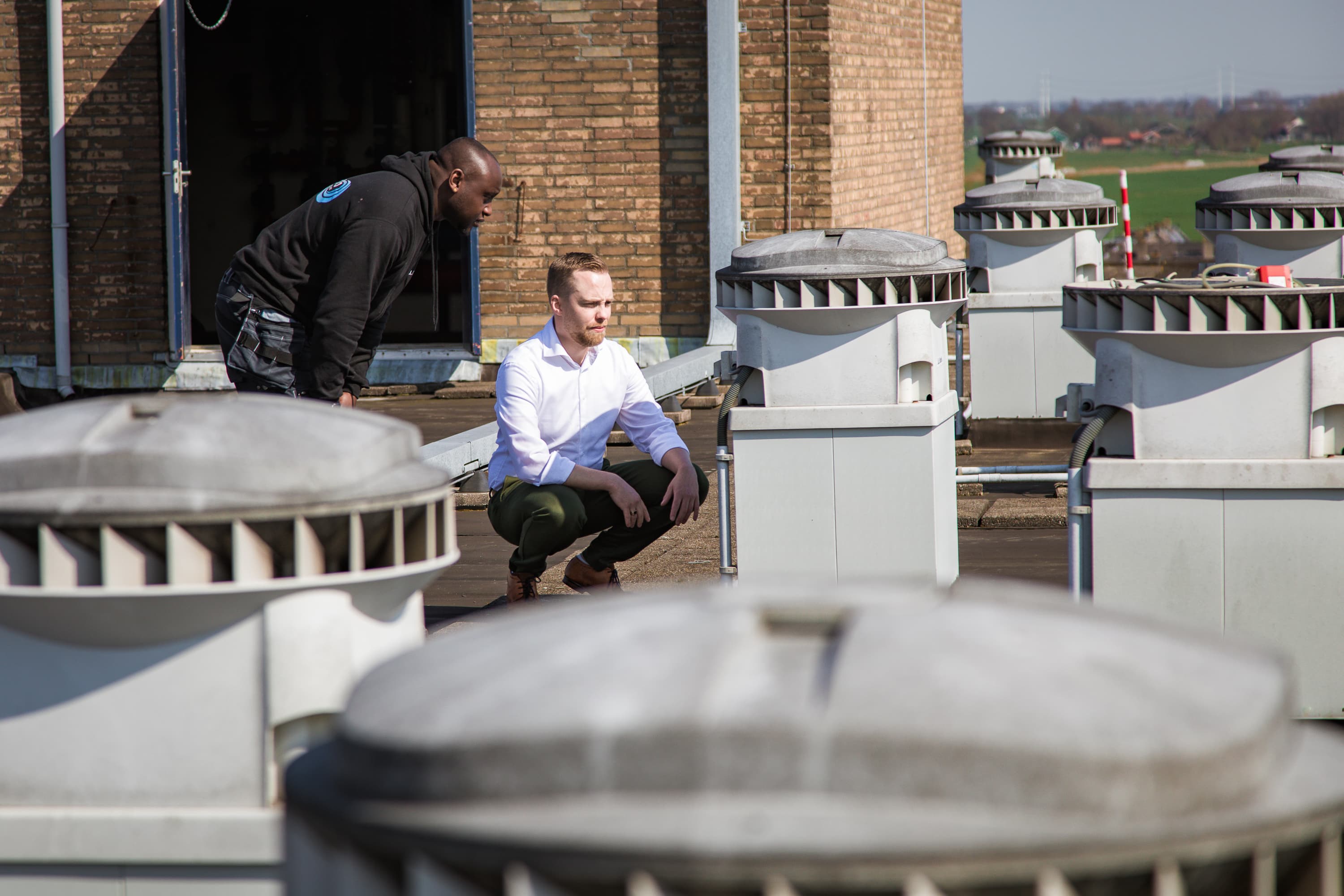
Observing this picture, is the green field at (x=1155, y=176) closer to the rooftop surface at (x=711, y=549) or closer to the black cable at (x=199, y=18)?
the black cable at (x=199, y=18)

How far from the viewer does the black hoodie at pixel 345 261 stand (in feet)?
16.2

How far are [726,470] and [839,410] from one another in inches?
17.4

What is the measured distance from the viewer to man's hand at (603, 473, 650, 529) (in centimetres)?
519

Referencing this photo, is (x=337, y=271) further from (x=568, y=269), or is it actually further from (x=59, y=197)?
(x=59, y=197)

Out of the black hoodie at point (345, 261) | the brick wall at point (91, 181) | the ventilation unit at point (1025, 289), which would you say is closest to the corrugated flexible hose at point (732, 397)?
the black hoodie at point (345, 261)

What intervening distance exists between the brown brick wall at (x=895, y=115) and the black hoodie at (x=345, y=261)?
820 cm

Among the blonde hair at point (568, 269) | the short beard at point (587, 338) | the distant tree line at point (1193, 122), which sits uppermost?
the distant tree line at point (1193, 122)

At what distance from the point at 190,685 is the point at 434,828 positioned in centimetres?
95

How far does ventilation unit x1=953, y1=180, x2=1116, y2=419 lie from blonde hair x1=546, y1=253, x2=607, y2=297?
440 cm

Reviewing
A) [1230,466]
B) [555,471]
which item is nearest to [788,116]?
[555,471]

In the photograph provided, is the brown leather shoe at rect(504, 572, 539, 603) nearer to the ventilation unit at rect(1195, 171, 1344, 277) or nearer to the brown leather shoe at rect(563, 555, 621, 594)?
the brown leather shoe at rect(563, 555, 621, 594)

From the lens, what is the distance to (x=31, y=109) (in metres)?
13.9

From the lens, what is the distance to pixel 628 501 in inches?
205

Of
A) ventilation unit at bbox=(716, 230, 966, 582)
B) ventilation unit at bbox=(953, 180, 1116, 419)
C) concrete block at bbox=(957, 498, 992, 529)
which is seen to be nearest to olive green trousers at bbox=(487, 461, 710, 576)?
ventilation unit at bbox=(716, 230, 966, 582)
